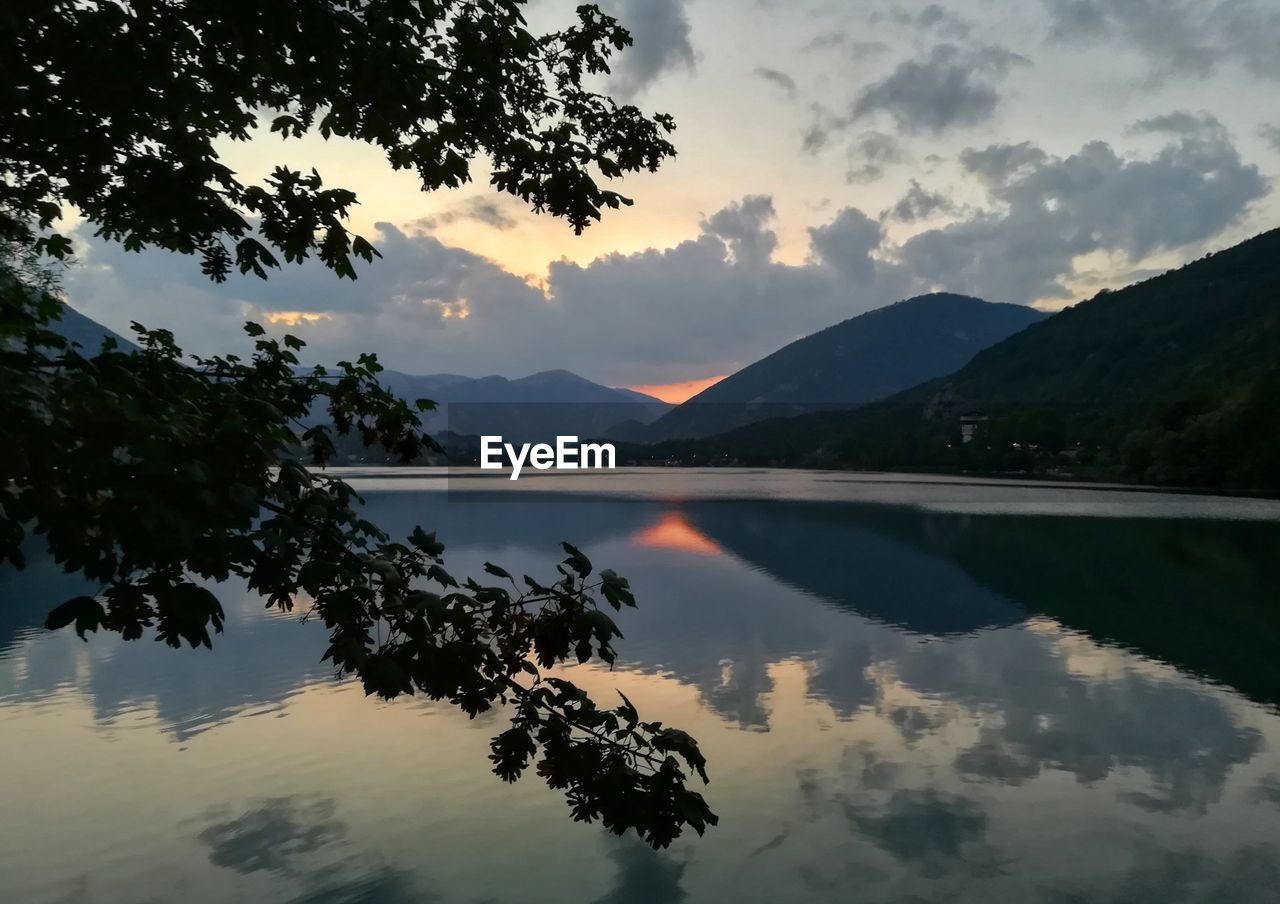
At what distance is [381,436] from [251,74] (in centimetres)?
280

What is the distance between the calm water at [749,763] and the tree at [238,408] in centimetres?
753

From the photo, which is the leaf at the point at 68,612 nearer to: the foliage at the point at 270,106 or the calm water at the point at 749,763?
the foliage at the point at 270,106

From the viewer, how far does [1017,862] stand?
12.5 meters

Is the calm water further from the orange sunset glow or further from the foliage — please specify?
the orange sunset glow

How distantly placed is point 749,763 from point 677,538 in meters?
47.7

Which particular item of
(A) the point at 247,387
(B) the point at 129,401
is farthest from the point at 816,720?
(B) the point at 129,401

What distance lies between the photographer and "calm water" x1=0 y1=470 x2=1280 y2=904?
39.9 feet

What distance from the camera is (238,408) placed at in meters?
6.18

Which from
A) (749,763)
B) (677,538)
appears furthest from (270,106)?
(677,538)

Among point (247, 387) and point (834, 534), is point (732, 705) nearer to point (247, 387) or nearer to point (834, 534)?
point (247, 387)

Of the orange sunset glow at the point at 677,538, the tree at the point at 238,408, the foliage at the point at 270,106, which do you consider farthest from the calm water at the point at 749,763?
the orange sunset glow at the point at 677,538

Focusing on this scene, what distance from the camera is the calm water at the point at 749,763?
12.2 metres

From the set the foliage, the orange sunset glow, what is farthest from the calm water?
the orange sunset glow

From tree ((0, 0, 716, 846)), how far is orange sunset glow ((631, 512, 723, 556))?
162 ft
